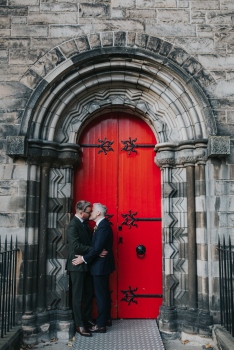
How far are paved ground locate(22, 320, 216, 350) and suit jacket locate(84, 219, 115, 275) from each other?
817mm

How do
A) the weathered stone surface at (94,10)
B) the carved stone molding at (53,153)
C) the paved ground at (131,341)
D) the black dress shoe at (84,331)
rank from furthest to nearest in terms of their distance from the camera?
the weathered stone surface at (94,10) < the carved stone molding at (53,153) < the black dress shoe at (84,331) < the paved ground at (131,341)

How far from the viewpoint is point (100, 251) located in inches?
177

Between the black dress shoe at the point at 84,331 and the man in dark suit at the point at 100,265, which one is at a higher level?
the man in dark suit at the point at 100,265

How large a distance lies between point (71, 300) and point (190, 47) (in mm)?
4096

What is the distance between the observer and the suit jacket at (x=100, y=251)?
4473 millimetres

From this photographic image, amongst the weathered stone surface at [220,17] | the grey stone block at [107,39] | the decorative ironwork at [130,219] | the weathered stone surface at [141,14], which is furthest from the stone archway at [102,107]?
the weathered stone surface at [220,17]

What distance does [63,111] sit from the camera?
16.8 ft

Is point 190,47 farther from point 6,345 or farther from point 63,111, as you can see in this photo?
point 6,345

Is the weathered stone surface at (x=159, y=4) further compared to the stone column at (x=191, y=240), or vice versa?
the weathered stone surface at (x=159, y=4)

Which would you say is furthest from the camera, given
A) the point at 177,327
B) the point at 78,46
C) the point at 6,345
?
the point at 78,46

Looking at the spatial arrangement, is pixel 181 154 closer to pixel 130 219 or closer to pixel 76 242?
pixel 130 219

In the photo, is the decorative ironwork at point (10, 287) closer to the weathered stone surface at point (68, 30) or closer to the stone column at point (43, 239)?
the stone column at point (43, 239)

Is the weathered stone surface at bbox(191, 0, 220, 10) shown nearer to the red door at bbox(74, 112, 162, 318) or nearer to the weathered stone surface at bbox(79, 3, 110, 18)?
the weathered stone surface at bbox(79, 3, 110, 18)

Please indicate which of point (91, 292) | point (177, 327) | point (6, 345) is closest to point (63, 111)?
point (91, 292)
